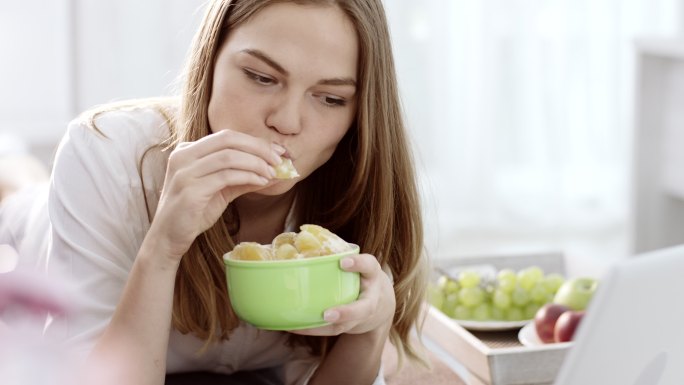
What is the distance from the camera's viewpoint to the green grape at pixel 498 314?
171cm

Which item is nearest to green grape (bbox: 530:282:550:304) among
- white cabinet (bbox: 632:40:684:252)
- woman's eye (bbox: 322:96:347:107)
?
woman's eye (bbox: 322:96:347:107)

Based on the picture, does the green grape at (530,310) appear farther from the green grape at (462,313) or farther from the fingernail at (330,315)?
the fingernail at (330,315)

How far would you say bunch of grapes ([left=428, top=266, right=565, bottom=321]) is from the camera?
5.64ft

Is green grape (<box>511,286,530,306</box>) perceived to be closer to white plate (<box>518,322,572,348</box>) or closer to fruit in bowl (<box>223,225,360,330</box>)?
white plate (<box>518,322,572,348</box>)

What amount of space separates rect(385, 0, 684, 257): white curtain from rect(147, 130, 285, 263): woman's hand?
134 inches

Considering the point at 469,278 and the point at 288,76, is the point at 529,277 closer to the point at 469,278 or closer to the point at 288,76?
the point at 469,278

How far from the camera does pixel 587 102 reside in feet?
15.6

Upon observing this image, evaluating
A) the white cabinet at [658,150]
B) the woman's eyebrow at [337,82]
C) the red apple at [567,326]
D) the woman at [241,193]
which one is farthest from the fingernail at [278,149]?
the white cabinet at [658,150]

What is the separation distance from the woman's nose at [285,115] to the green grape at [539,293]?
2.33 feet

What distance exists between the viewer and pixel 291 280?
109 centimetres

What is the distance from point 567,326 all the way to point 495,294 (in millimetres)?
236

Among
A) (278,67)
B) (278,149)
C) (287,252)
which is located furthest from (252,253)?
(278,67)

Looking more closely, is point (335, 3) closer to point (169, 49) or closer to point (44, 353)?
point (44, 353)

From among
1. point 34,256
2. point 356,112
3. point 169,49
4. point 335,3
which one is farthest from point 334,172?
point 169,49
